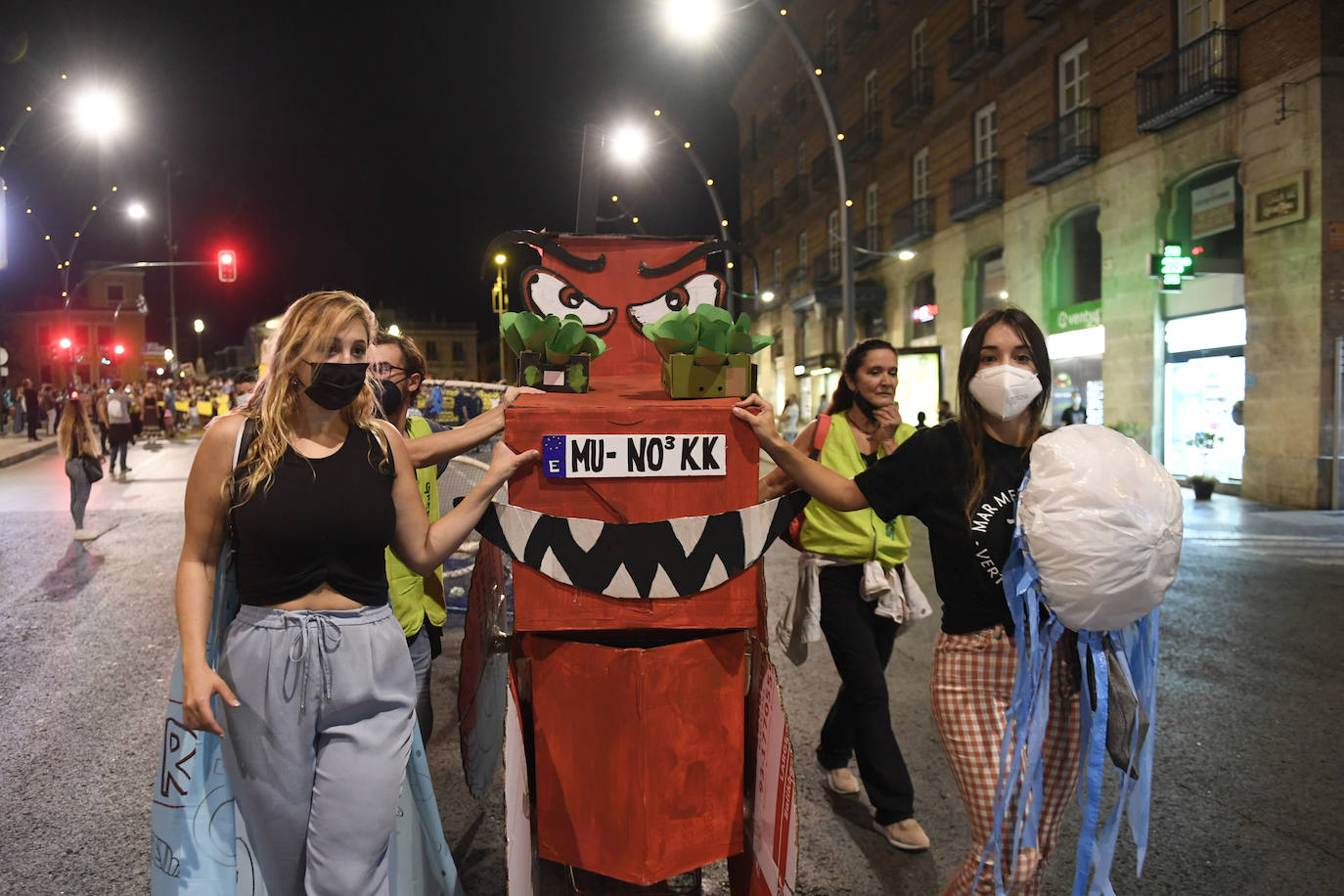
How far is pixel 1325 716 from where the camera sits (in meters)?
4.84

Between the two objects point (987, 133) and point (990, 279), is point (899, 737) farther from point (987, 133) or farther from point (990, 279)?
point (987, 133)

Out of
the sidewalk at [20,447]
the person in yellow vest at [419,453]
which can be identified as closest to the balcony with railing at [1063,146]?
the person in yellow vest at [419,453]

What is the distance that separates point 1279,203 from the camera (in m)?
13.9

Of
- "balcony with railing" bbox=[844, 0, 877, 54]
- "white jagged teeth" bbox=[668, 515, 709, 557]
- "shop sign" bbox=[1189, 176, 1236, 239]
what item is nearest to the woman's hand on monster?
"white jagged teeth" bbox=[668, 515, 709, 557]

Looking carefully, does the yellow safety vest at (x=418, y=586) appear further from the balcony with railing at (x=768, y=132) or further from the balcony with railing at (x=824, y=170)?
the balcony with railing at (x=768, y=132)

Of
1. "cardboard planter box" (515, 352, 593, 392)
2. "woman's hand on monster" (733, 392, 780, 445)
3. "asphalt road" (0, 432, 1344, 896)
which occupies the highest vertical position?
"cardboard planter box" (515, 352, 593, 392)

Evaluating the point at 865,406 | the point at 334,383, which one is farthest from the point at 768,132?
the point at 334,383

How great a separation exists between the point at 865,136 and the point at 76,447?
24.7 meters

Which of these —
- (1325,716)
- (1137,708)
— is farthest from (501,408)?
(1325,716)

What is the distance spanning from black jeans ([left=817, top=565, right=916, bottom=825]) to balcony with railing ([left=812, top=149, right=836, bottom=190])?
28.9 metres

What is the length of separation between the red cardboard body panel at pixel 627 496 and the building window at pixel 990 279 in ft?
69.4

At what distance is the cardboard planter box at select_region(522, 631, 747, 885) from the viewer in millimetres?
2480

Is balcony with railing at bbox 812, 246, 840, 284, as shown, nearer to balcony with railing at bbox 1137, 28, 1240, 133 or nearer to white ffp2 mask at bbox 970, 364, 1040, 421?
balcony with railing at bbox 1137, 28, 1240, 133

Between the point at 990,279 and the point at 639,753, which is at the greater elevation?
the point at 990,279
